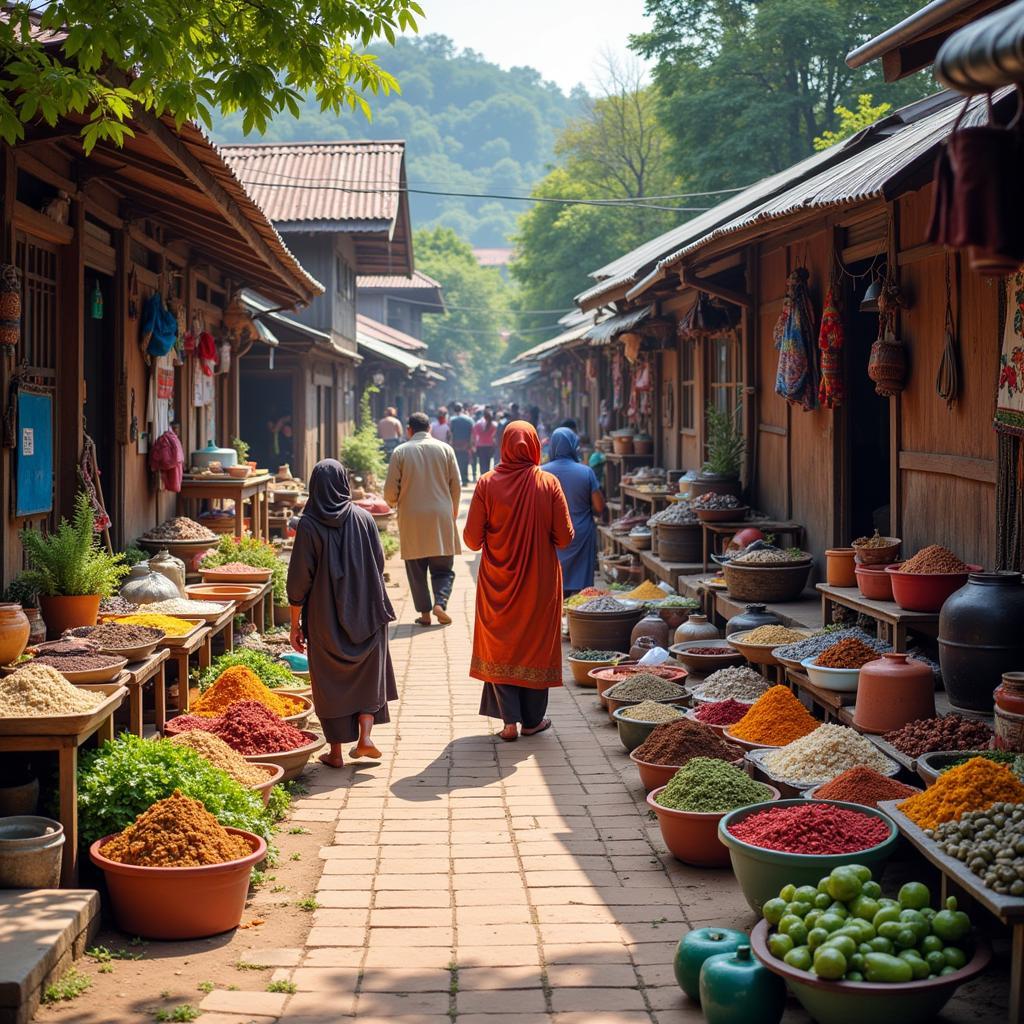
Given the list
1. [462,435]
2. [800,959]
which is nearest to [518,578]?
[800,959]

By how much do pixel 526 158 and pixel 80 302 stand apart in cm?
17818

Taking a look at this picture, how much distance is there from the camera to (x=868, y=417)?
460 inches

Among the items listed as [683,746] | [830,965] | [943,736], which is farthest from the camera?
[683,746]

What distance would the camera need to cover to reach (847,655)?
7344mm

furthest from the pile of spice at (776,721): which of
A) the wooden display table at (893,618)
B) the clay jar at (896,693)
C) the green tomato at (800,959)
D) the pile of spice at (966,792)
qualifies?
the green tomato at (800,959)

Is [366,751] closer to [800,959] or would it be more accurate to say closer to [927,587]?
[927,587]

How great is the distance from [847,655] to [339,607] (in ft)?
9.58

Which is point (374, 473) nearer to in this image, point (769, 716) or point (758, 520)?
point (758, 520)

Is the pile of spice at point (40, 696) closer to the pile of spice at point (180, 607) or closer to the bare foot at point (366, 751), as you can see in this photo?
the pile of spice at point (180, 607)

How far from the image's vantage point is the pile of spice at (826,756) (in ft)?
19.8

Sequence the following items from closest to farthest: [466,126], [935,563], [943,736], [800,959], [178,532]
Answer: [800,959], [943,736], [935,563], [178,532], [466,126]

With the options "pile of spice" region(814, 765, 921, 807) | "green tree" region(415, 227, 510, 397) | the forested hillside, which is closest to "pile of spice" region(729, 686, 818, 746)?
"pile of spice" region(814, 765, 921, 807)

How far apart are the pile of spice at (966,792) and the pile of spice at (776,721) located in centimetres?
196

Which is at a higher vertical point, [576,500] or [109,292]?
[109,292]
